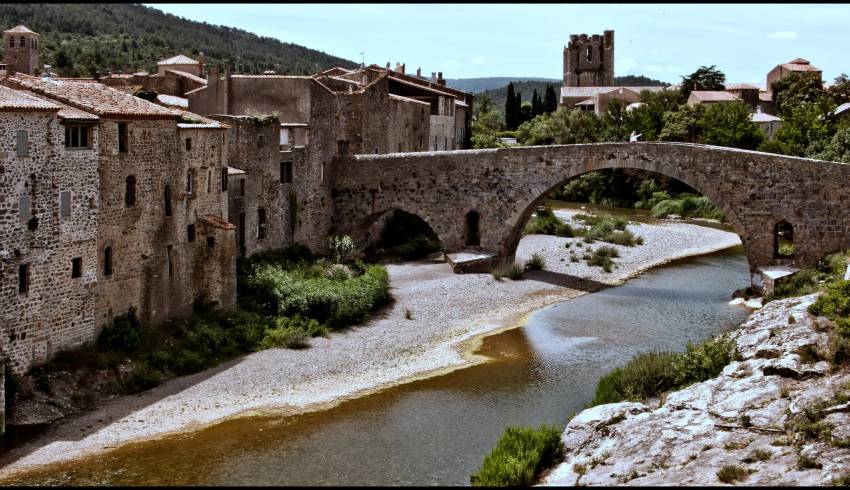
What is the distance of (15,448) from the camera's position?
21.8 meters

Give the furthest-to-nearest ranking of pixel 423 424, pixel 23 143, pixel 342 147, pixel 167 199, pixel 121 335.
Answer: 1. pixel 342 147
2. pixel 167 199
3. pixel 121 335
4. pixel 423 424
5. pixel 23 143

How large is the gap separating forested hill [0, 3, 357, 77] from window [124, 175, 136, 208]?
36.5 metres

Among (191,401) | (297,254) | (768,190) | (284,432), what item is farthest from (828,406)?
(297,254)

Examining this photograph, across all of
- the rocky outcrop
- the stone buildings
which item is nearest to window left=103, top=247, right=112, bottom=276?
the stone buildings

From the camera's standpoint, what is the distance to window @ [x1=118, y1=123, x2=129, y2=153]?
2700 centimetres

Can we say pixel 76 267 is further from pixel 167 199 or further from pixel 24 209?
pixel 167 199

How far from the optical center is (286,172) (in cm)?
3869

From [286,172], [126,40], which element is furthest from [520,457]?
[126,40]

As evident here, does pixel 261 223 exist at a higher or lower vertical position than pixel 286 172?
lower

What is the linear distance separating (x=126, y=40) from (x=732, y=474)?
7376 centimetres

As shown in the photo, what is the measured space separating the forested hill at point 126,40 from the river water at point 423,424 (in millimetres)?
39870

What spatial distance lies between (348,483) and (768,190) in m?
22.7

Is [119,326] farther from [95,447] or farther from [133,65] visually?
[133,65]

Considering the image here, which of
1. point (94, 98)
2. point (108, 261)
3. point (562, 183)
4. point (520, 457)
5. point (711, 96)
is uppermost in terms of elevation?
point (711, 96)
